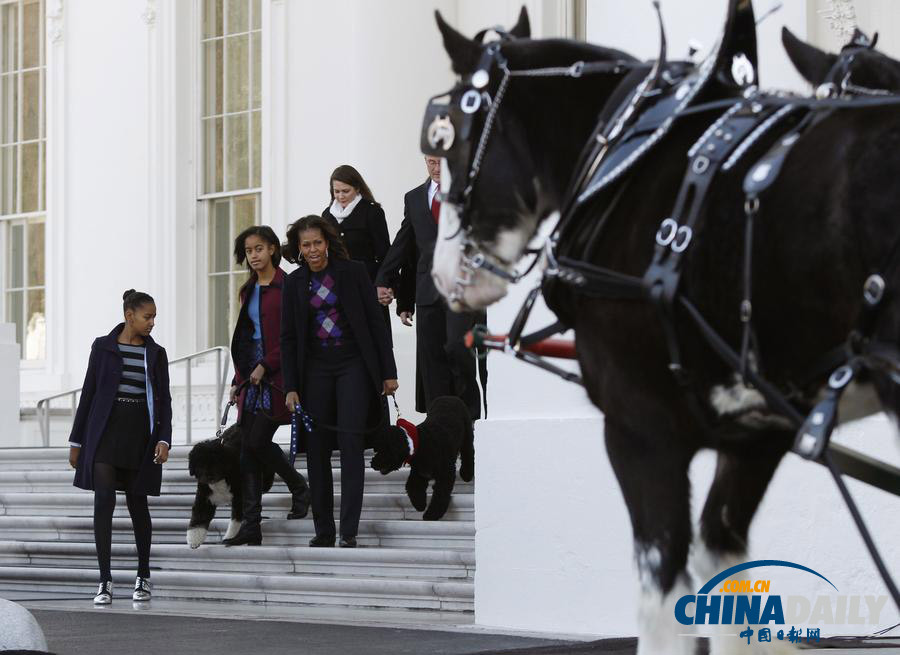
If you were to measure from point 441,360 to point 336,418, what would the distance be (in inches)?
33.6

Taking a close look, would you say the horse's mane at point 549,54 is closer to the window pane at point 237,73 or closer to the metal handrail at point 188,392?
the metal handrail at point 188,392

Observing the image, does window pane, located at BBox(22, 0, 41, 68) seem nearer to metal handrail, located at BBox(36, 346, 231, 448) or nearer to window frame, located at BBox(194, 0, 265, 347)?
window frame, located at BBox(194, 0, 265, 347)

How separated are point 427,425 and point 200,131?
8.64 metres

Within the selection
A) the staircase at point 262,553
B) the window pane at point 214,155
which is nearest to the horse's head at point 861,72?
the staircase at point 262,553

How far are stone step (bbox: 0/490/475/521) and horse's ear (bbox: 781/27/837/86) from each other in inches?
237

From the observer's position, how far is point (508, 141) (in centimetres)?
407

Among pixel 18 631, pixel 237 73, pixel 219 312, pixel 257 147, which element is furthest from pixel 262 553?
pixel 237 73

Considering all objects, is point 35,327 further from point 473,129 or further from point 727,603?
point 727,603

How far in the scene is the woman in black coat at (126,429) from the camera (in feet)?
32.3

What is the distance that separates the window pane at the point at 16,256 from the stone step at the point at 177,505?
6.48 meters

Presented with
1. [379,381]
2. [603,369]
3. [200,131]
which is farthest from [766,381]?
[200,131]

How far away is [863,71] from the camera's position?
3.91 m

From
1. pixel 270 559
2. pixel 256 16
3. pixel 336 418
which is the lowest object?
pixel 270 559

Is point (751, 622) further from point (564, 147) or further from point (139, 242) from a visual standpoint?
point (139, 242)
